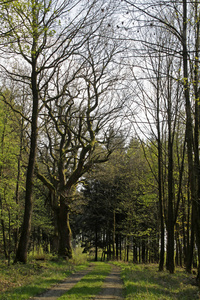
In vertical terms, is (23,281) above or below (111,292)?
above

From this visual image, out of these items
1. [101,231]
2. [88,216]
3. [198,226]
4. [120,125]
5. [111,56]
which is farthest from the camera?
[101,231]

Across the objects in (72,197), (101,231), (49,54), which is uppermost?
(49,54)

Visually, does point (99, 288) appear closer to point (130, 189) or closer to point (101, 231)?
point (130, 189)

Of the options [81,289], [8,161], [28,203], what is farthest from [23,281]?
[8,161]

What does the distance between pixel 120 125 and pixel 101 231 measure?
78.0ft

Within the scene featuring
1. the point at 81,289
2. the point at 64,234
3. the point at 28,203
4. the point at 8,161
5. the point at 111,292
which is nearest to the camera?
the point at 111,292

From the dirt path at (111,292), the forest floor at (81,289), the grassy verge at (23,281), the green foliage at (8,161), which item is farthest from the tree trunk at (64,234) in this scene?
the dirt path at (111,292)

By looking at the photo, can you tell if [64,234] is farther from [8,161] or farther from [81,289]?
[81,289]

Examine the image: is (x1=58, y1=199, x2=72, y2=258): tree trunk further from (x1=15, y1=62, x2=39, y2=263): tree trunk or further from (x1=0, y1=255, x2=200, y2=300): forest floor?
(x1=0, y1=255, x2=200, y2=300): forest floor

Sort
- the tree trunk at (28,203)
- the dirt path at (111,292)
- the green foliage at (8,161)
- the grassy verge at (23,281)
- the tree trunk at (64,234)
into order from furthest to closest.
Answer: the tree trunk at (64,234)
the green foliage at (8,161)
the tree trunk at (28,203)
the dirt path at (111,292)
the grassy verge at (23,281)

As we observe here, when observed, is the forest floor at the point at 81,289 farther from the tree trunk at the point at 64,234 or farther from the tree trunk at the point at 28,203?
the tree trunk at the point at 64,234

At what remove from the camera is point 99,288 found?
30.8ft

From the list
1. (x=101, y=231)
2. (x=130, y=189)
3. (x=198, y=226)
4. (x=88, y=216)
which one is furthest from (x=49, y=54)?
(x=101, y=231)

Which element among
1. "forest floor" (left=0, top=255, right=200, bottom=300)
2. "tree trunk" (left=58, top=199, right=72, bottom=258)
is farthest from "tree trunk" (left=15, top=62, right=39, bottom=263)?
"tree trunk" (left=58, top=199, right=72, bottom=258)
